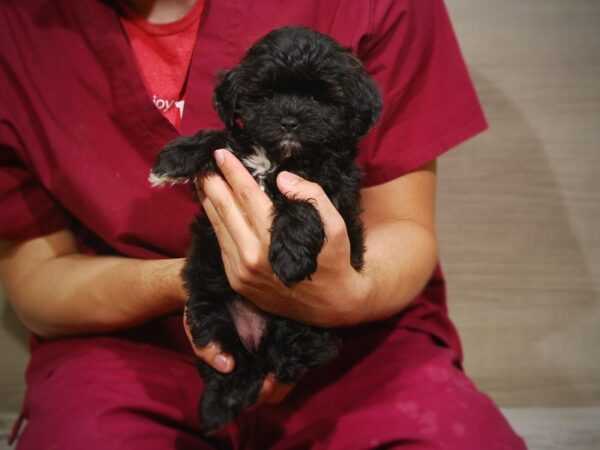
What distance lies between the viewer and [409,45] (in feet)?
4.44

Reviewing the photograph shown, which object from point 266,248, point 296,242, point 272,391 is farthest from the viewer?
point 272,391

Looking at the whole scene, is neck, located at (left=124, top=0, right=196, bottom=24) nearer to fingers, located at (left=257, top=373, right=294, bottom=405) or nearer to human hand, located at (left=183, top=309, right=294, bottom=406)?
human hand, located at (left=183, top=309, right=294, bottom=406)

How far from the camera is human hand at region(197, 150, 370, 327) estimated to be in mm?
1026

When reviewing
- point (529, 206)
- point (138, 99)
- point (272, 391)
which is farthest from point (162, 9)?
point (529, 206)

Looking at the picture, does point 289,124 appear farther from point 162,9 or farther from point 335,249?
point 162,9

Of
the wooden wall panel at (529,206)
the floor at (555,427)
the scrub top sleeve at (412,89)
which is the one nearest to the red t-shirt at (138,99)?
the scrub top sleeve at (412,89)

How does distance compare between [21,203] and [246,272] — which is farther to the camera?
[21,203]

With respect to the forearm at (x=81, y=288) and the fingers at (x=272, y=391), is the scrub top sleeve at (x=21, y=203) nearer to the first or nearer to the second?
the forearm at (x=81, y=288)

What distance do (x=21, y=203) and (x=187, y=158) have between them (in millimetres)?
563

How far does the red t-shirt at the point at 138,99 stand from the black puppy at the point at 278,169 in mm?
201

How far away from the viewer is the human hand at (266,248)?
1026 mm

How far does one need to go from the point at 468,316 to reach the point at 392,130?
0.94 m

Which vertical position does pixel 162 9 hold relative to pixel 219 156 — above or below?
above

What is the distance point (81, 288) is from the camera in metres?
1.43
